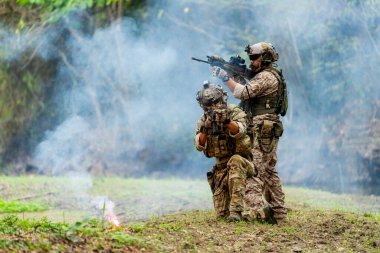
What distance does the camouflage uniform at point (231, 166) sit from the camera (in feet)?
26.5

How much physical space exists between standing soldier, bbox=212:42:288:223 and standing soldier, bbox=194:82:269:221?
0.37m

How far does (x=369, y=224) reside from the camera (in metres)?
8.77

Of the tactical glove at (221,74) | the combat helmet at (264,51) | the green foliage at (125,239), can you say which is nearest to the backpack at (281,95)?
the combat helmet at (264,51)

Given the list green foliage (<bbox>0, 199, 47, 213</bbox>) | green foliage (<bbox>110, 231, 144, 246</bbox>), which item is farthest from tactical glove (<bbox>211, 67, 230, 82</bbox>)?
green foliage (<bbox>0, 199, 47, 213</bbox>)

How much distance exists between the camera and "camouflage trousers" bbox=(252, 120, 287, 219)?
8.73 meters

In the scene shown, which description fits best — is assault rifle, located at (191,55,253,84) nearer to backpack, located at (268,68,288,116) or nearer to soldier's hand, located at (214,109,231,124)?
backpack, located at (268,68,288,116)

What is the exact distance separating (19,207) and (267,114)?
4551mm

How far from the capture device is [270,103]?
879 centimetres

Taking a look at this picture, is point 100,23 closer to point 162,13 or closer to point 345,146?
point 162,13

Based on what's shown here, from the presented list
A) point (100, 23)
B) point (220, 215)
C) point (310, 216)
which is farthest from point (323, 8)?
point (220, 215)

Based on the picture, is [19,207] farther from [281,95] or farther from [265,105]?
[281,95]

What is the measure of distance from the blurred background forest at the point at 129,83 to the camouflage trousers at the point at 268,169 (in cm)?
921

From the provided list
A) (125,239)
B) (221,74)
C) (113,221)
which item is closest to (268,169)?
(221,74)

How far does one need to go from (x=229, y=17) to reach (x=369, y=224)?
38.9 ft
